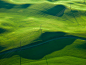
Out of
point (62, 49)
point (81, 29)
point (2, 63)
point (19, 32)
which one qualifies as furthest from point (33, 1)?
point (2, 63)

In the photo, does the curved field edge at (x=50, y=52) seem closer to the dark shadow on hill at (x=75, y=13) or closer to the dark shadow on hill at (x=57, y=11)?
the dark shadow on hill at (x=75, y=13)

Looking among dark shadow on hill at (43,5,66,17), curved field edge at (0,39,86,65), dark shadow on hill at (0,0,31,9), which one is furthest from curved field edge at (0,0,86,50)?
curved field edge at (0,39,86,65)

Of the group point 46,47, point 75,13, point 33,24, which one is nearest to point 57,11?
point 75,13

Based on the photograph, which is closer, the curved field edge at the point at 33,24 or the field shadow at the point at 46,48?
the field shadow at the point at 46,48

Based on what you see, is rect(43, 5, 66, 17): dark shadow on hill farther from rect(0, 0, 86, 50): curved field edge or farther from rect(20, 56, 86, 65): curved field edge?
rect(20, 56, 86, 65): curved field edge

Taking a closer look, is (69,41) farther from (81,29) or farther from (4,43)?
(4,43)

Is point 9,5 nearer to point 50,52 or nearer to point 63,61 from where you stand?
point 50,52

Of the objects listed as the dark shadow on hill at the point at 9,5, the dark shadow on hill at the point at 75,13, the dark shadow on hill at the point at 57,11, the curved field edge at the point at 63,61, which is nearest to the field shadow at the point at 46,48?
the curved field edge at the point at 63,61

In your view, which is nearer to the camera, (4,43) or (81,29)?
(4,43)
